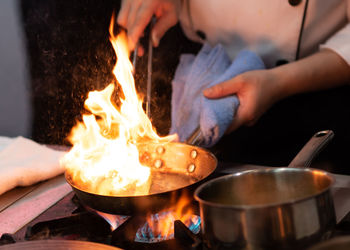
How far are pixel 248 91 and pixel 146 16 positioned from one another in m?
0.35

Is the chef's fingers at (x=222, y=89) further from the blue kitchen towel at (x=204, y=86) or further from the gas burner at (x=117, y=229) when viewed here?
the gas burner at (x=117, y=229)

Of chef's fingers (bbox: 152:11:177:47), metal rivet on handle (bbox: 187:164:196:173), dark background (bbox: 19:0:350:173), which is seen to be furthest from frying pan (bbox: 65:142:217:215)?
chef's fingers (bbox: 152:11:177:47)

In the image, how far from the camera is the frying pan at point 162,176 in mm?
749

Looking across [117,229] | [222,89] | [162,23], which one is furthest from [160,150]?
[162,23]

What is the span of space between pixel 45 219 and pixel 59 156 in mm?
303

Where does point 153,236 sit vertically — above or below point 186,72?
below

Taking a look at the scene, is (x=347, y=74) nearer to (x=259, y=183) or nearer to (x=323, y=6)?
(x=323, y=6)

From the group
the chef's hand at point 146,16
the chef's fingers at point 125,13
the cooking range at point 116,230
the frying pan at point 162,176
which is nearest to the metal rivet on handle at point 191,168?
the frying pan at point 162,176

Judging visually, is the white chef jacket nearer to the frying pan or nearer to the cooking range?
the frying pan

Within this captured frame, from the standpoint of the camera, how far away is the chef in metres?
1.12

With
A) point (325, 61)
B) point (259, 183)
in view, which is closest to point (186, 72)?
point (325, 61)

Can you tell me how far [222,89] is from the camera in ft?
Result: 3.50

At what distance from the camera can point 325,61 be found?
114 cm

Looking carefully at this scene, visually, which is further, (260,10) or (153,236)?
(260,10)
